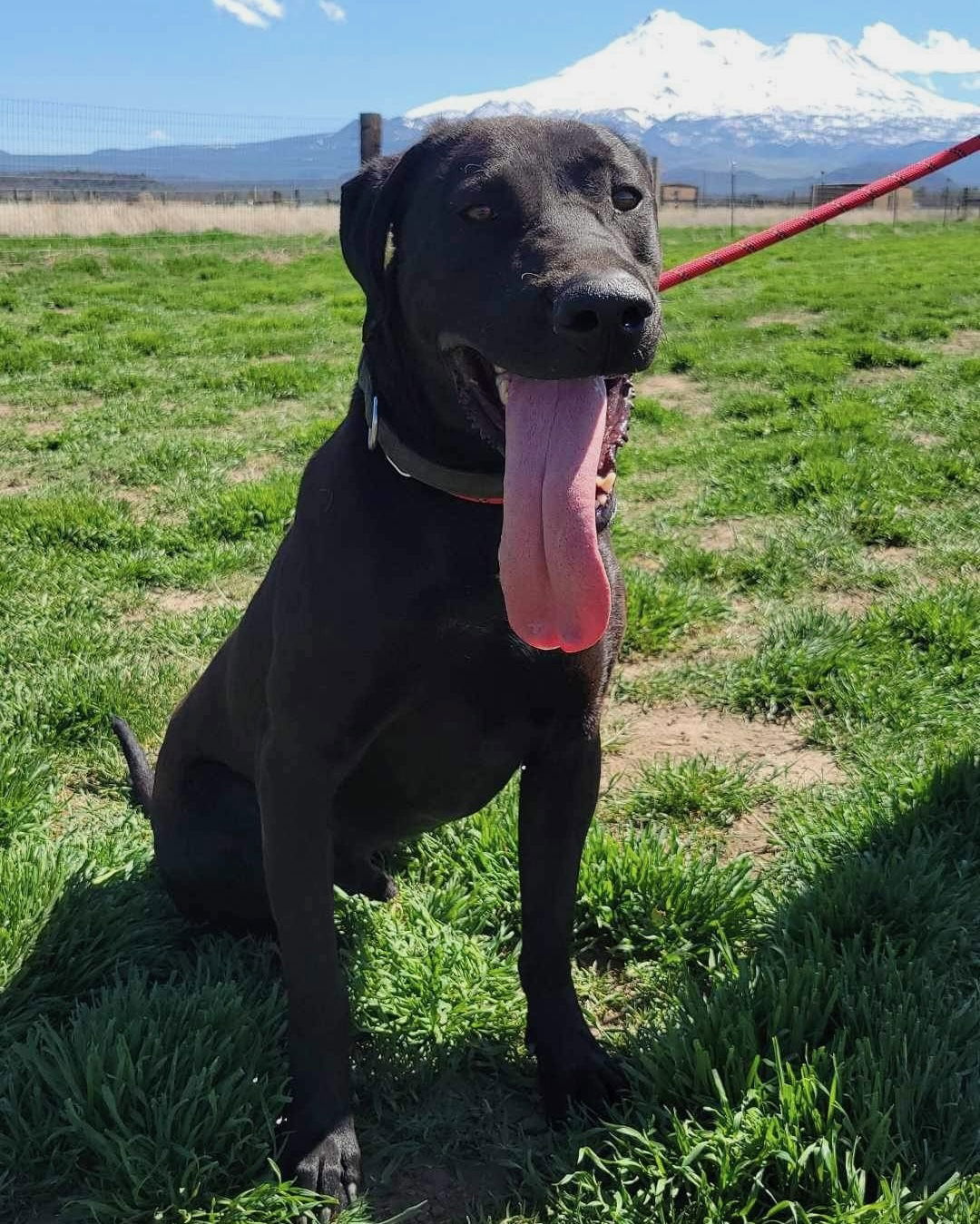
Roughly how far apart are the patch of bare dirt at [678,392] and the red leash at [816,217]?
445 cm

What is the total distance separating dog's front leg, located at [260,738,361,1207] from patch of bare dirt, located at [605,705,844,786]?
4.67 feet

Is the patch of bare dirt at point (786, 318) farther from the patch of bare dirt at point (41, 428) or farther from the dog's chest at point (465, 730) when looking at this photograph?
the dog's chest at point (465, 730)

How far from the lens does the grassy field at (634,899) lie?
6.02ft

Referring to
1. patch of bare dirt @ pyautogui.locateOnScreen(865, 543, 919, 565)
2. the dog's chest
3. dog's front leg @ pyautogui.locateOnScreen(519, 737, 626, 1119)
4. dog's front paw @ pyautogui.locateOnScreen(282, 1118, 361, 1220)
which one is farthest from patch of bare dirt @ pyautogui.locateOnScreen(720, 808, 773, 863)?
patch of bare dirt @ pyautogui.locateOnScreen(865, 543, 919, 565)

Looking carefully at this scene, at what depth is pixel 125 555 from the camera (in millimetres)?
4770

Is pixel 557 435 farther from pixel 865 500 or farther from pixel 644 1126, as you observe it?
pixel 865 500

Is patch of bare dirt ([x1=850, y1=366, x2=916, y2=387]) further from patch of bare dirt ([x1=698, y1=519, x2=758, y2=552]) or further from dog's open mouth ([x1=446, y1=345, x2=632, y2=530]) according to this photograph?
dog's open mouth ([x1=446, y1=345, x2=632, y2=530])

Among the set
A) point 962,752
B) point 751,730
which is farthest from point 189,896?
point 962,752

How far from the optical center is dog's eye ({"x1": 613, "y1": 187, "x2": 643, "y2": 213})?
204 cm

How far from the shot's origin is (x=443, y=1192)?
191 centimetres

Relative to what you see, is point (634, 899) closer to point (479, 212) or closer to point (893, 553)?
point (479, 212)

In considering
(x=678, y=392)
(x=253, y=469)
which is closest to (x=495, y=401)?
(x=253, y=469)

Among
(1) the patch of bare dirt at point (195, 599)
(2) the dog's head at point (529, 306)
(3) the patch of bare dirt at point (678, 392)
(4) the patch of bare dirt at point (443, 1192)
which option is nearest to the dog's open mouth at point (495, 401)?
(2) the dog's head at point (529, 306)

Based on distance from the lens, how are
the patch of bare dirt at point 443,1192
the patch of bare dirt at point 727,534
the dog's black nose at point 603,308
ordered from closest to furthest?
the dog's black nose at point 603,308 < the patch of bare dirt at point 443,1192 < the patch of bare dirt at point 727,534
